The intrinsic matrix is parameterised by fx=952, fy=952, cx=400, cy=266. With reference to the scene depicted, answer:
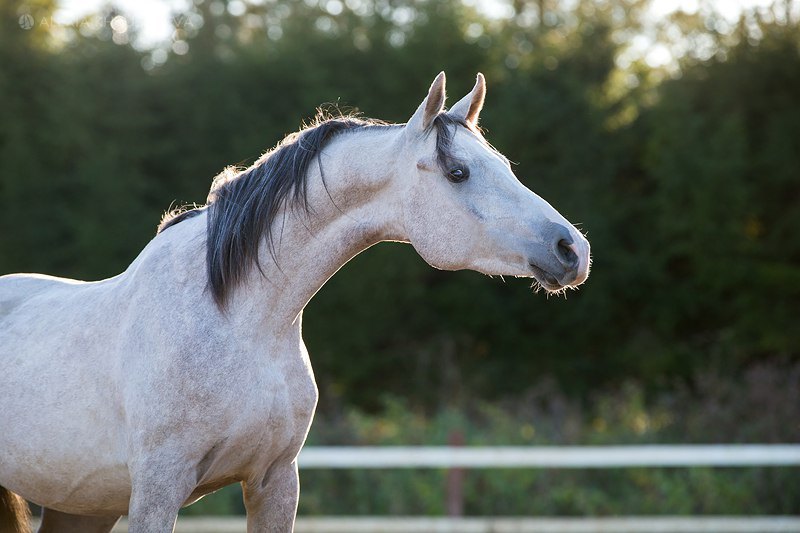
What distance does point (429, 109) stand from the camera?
104 inches

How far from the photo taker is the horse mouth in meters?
2.55

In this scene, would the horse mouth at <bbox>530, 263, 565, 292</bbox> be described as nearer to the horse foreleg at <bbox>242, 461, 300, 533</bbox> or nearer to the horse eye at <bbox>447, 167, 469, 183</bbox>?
the horse eye at <bbox>447, 167, 469, 183</bbox>

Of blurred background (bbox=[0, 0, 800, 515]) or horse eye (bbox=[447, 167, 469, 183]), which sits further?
blurred background (bbox=[0, 0, 800, 515])

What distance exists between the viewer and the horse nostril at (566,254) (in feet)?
8.28

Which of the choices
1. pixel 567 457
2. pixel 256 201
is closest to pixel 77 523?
pixel 256 201

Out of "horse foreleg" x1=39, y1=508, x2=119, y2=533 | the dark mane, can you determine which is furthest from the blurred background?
the dark mane

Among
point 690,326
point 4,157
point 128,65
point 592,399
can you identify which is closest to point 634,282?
point 690,326

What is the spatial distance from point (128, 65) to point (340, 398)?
192 inches

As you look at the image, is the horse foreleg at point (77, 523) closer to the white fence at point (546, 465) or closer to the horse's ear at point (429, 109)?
the horse's ear at point (429, 109)

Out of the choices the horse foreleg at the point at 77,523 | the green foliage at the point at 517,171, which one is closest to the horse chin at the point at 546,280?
the horse foreleg at the point at 77,523

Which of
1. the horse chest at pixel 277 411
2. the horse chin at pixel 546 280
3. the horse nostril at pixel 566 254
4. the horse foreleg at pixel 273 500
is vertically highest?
the horse nostril at pixel 566 254

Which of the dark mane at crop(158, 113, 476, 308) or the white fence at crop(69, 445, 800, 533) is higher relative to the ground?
the dark mane at crop(158, 113, 476, 308)

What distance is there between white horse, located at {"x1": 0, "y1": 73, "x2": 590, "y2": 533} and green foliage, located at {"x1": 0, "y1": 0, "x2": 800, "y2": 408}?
7512 mm

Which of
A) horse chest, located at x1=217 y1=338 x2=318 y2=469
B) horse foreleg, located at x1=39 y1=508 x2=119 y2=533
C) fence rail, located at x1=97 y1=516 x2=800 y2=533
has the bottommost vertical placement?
fence rail, located at x1=97 y1=516 x2=800 y2=533
